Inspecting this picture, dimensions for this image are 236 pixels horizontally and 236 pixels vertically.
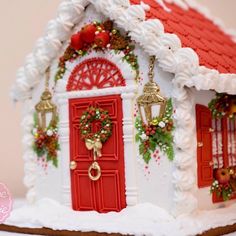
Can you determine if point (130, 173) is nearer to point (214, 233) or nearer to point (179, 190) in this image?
point (179, 190)

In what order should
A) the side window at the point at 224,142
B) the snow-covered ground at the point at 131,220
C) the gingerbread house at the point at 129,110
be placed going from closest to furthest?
the snow-covered ground at the point at 131,220
the gingerbread house at the point at 129,110
the side window at the point at 224,142

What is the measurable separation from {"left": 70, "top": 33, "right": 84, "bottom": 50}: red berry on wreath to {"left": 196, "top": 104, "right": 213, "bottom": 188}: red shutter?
94cm

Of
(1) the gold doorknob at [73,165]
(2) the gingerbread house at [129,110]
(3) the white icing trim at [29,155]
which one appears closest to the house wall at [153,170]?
(2) the gingerbread house at [129,110]

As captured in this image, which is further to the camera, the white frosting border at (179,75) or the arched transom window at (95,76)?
the arched transom window at (95,76)

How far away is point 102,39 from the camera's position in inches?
151

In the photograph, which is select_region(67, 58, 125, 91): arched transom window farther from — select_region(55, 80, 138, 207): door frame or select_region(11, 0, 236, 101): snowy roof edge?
select_region(11, 0, 236, 101): snowy roof edge

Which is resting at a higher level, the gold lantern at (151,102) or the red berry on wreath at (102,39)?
the red berry on wreath at (102,39)

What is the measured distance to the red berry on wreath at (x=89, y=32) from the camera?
3.90 m

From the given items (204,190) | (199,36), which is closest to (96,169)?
(204,190)

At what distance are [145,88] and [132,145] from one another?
0.39 metres

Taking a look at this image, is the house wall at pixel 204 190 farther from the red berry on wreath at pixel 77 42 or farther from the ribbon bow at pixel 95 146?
the red berry on wreath at pixel 77 42

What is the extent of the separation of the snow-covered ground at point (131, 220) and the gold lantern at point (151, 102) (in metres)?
0.59

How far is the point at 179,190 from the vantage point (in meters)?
3.58

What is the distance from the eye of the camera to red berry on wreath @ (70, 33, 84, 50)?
3982 mm
